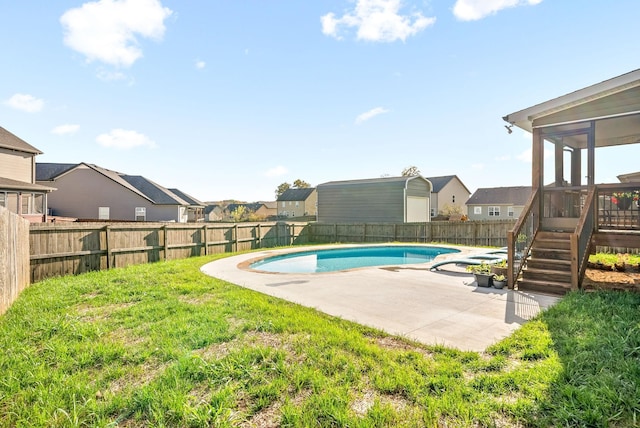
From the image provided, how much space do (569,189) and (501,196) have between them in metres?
30.1

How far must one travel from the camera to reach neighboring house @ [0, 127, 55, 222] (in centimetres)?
1625

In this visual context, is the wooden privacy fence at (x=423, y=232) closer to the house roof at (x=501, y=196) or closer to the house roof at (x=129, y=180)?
the house roof at (x=129, y=180)

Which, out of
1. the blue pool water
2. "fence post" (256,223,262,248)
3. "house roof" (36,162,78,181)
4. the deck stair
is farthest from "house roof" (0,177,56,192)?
the deck stair

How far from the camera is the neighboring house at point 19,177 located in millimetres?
16250

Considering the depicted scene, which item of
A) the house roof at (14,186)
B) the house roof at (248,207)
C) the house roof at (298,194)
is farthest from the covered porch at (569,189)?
the house roof at (248,207)

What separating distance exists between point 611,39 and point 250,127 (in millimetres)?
16490

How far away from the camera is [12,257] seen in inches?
208

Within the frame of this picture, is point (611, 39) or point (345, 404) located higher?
point (611, 39)

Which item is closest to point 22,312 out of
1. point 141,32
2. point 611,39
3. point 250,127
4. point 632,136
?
point 141,32

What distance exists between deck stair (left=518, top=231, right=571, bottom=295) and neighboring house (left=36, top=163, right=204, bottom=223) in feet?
78.8

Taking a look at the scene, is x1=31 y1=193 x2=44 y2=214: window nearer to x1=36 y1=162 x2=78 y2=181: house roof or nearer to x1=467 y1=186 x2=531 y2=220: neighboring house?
x1=36 y1=162 x2=78 y2=181: house roof

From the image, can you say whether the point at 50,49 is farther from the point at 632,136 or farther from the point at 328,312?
the point at 632,136

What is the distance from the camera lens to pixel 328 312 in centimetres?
486

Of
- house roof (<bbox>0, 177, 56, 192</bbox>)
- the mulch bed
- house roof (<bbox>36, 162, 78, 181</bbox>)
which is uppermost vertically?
house roof (<bbox>36, 162, 78, 181</bbox>)
